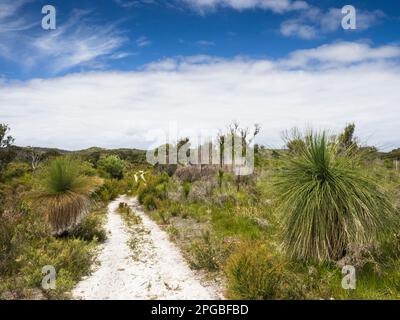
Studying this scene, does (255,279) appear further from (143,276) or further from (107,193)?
(107,193)

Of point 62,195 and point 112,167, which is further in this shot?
point 112,167

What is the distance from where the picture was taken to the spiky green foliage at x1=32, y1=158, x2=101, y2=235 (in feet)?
28.4

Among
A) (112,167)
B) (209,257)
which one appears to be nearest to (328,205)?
(209,257)

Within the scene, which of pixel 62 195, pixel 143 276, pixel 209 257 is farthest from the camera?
pixel 62 195

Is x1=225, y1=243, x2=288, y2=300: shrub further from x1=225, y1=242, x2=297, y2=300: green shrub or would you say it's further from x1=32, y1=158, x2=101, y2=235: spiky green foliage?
x1=32, y1=158, x2=101, y2=235: spiky green foliage

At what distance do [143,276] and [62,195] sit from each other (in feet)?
11.8

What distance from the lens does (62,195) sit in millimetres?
8914

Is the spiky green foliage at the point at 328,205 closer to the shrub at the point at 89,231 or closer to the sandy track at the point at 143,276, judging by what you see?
the sandy track at the point at 143,276

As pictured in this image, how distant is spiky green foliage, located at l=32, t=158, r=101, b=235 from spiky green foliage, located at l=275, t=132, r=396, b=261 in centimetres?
546

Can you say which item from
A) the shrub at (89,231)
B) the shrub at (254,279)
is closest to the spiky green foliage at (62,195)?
the shrub at (89,231)

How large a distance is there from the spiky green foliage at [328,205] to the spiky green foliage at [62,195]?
17.9 ft
